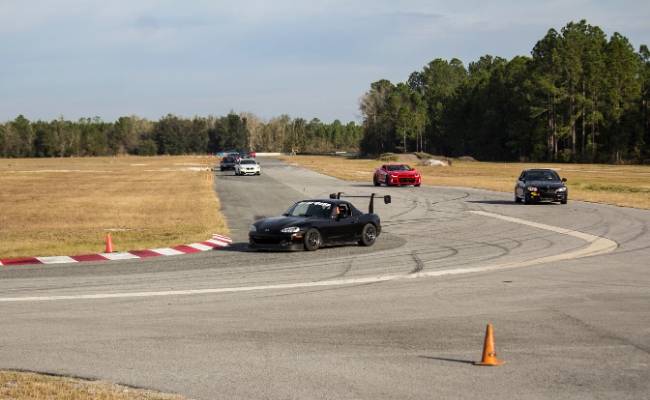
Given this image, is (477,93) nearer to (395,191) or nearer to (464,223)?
(395,191)

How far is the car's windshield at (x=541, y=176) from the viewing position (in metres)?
37.7

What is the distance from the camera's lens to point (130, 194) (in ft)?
153

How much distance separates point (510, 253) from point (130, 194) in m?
31.2

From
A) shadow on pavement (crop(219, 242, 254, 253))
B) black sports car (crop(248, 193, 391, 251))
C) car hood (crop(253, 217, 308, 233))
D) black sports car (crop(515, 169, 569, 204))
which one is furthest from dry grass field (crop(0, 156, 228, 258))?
black sports car (crop(515, 169, 569, 204))

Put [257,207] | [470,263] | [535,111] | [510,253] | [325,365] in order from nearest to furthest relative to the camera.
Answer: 1. [325,365]
2. [470,263]
3. [510,253]
4. [257,207]
5. [535,111]

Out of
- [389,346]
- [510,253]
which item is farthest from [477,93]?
[389,346]

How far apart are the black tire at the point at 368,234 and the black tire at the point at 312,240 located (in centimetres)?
153

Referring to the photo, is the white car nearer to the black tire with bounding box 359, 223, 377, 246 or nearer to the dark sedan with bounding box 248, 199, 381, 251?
the dark sedan with bounding box 248, 199, 381, 251

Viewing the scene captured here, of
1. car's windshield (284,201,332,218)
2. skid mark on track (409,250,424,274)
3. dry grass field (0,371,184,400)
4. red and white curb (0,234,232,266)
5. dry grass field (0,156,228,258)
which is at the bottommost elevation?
dry grass field (0,156,228,258)

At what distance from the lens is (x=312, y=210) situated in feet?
71.7

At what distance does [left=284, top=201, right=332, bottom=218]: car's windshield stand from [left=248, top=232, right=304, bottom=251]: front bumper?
54.4 inches

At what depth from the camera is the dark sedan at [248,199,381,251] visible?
66.3 feet

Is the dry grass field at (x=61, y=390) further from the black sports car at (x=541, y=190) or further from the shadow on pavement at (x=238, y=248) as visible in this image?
the black sports car at (x=541, y=190)

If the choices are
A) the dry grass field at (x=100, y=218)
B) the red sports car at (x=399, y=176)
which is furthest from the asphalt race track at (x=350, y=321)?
the red sports car at (x=399, y=176)
